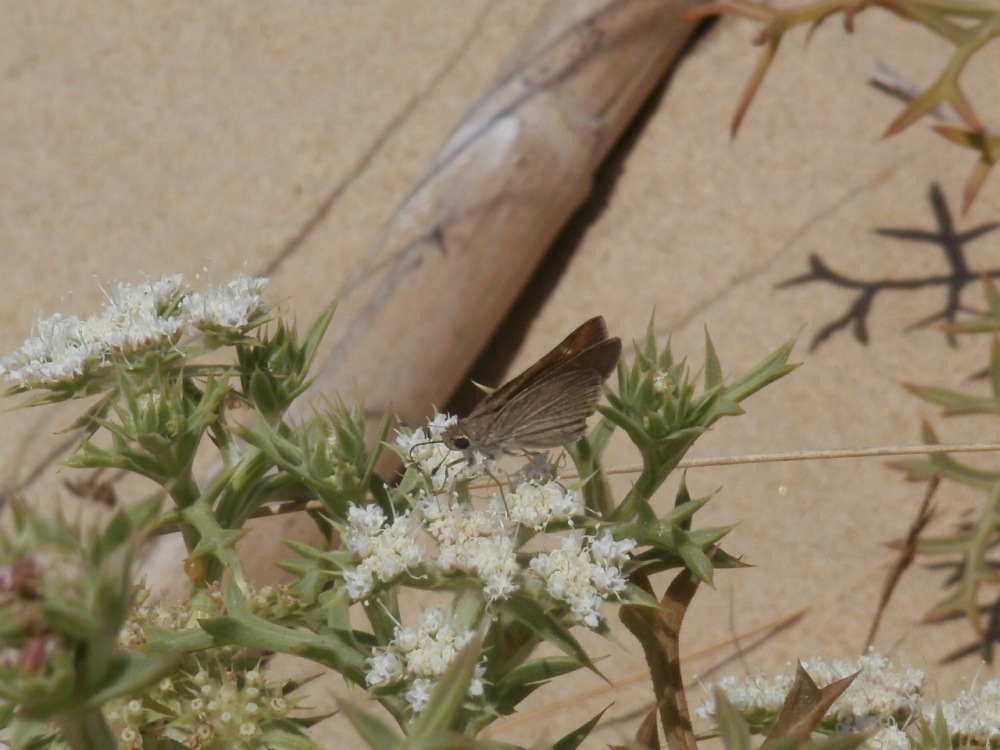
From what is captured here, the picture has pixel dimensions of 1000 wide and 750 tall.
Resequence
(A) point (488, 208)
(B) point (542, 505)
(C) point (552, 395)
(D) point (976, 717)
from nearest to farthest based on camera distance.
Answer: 1. (B) point (542, 505)
2. (D) point (976, 717)
3. (C) point (552, 395)
4. (A) point (488, 208)

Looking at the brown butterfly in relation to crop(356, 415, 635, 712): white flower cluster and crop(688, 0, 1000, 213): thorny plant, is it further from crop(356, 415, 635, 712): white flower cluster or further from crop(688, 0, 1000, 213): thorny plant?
crop(688, 0, 1000, 213): thorny plant

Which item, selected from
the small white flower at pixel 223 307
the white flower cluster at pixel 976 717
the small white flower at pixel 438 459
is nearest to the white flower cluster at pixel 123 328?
the small white flower at pixel 223 307

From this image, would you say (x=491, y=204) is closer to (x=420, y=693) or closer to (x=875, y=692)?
(x=875, y=692)

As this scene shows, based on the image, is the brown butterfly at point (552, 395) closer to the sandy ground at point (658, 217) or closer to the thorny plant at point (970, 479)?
the thorny plant at point (970, 479)

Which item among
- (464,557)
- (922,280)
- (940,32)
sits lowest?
(464,557)

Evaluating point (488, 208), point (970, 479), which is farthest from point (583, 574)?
point (488, 208)
